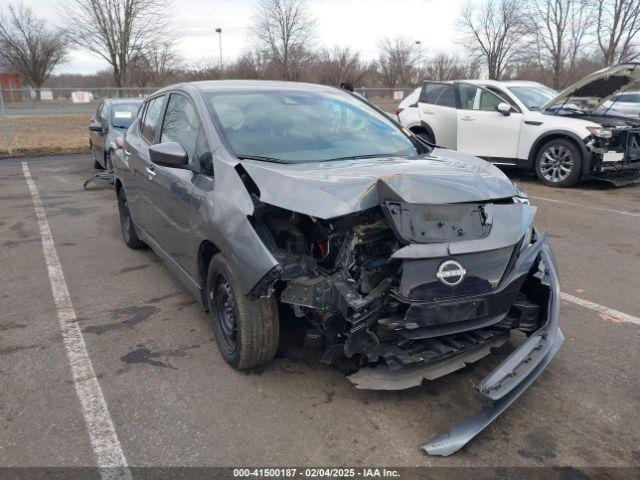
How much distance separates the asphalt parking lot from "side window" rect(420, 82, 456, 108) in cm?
650

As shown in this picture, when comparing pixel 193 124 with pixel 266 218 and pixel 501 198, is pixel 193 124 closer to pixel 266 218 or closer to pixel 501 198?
pixel 266 218

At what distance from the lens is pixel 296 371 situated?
10.7 ft

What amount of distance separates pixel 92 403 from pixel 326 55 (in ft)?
107

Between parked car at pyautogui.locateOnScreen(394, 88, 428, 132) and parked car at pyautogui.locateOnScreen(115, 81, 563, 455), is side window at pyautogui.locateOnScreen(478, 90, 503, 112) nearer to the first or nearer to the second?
parked car at pyautogui.locateOnScreen(394, 88, 428, 132)

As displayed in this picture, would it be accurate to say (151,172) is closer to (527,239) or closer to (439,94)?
(527,239)

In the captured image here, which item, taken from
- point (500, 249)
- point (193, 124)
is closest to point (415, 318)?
point (500, 249)

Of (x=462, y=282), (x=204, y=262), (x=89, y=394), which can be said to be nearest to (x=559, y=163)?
(x=462, y=282)

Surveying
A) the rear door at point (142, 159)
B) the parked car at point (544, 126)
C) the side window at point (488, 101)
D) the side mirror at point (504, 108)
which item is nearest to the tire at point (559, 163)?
the parked car at point (544, 126)

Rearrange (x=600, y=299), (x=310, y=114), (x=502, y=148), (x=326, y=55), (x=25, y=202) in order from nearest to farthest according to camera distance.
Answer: (x=310, y=114)
(x=600, y=299)
(x=25, y=202)
(x=502, y=148)
(x=326, y=55)

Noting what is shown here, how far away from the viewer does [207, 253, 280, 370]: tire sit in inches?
117

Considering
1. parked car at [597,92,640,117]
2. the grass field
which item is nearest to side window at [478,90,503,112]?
parked car at [597,92,640,117]

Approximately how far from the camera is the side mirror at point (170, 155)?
3.47 meters

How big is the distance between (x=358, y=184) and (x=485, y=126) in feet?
25.7

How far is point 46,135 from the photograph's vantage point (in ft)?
63.3
